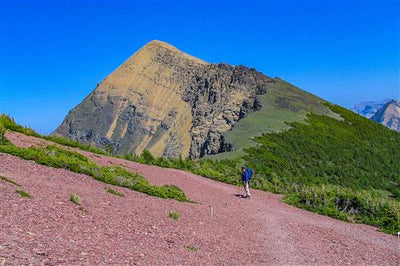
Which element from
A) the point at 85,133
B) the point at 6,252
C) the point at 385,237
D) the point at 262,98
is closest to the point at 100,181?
the point at 6,252

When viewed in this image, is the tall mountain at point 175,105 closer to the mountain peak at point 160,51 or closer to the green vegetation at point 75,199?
the mountain peak at point 160,51

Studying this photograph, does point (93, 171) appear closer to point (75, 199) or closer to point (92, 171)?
point (92, 171)

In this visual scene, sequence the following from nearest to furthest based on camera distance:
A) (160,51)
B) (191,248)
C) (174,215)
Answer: (191,248)
(174,215)
(160,51)

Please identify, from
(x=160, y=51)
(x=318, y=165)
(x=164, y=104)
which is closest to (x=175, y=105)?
(x=164, y=104)

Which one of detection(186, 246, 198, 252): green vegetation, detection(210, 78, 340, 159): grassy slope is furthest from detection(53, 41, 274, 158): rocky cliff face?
detection(186, 246, 198, 252): green vegetation

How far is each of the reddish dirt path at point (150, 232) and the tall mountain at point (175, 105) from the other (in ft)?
137

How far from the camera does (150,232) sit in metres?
11.0

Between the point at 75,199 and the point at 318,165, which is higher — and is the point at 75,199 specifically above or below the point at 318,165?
below

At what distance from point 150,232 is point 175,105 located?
77882mm

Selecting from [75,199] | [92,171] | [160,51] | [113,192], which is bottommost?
[75,199]

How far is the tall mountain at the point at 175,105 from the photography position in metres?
69.3

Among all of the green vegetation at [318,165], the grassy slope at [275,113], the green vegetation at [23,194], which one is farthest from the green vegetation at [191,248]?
the grassy slope at [275,113]

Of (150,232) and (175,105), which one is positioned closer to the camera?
(150,232)

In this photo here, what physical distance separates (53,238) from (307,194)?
61.4ft
